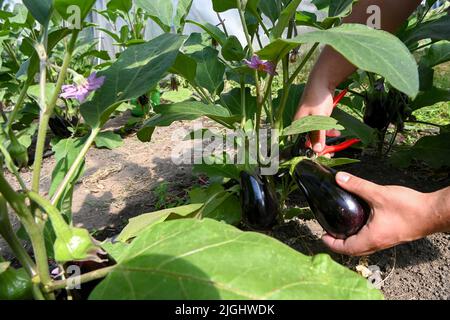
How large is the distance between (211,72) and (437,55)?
2.47ft

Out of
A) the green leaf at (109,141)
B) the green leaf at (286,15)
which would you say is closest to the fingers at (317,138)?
the green leaf at (286,15)

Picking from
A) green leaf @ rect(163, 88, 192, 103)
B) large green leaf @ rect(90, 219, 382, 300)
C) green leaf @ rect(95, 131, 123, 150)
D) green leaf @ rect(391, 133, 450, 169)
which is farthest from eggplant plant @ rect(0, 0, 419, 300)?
green leaf @ rect(163, 88, 192, 103)

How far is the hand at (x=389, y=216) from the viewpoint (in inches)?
25.3

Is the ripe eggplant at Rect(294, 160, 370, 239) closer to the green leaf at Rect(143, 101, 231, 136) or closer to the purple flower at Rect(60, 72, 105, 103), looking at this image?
the green leaf at Rect(143, 101, 231, 136)

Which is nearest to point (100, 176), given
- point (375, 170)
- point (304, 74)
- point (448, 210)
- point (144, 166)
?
point (144, 166)

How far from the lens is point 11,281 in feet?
1.44

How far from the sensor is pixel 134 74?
67 cm

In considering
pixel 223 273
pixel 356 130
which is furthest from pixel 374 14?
pixel 223 273

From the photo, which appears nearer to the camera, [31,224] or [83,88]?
[31,224]

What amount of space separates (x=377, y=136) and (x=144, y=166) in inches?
35.1

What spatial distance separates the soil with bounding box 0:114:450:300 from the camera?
840mm

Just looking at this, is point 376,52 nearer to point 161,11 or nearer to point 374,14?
point 374,14

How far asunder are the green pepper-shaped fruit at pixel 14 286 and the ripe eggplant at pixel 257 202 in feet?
1.57
